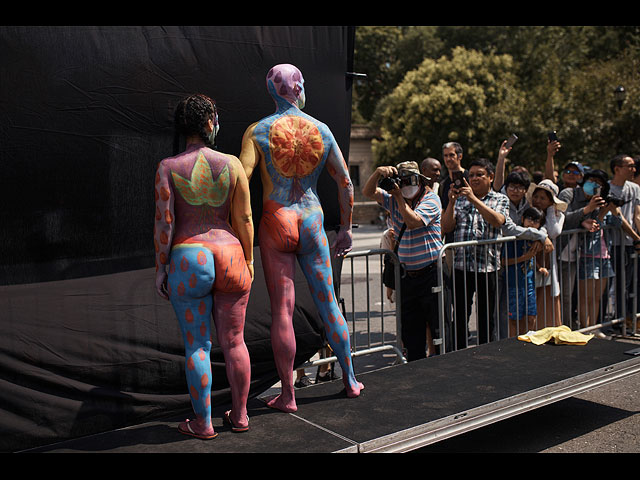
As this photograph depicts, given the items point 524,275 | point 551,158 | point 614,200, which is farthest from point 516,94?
point 524,275

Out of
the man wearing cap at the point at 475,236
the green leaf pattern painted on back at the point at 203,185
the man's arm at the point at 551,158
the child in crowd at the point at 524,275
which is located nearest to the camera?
the green leaf pattern painted on back at the point at 203,185

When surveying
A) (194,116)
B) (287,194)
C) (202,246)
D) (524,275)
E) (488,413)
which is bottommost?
(488,413)

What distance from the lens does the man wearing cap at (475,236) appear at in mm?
5949

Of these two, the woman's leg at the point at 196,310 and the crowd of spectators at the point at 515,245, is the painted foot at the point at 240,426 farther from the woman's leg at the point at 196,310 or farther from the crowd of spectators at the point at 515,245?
the crowd of spectators at the point at 515,245

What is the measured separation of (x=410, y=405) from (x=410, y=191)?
2171mm

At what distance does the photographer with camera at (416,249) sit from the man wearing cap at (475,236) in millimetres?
347

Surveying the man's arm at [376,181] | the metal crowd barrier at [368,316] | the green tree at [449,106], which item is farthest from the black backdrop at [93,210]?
the green tree at [449,106]

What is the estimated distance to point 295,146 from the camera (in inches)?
161

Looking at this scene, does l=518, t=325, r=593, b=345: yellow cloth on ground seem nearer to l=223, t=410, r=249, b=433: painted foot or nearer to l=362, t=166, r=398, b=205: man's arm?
l=362, t=166, r=398, b=205: man's arm

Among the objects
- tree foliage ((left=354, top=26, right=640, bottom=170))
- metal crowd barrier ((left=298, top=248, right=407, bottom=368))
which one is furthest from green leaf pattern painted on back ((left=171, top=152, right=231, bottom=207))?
tree foliage ((left=354, top=26, right=640, bottom=170))

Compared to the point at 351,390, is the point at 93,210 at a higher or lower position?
higher

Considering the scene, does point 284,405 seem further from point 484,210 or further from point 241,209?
point 484,210

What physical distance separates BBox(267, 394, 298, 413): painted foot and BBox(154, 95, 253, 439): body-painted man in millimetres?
447

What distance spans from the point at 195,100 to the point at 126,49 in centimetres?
80
